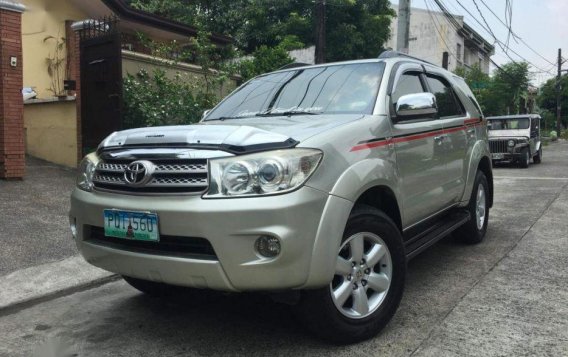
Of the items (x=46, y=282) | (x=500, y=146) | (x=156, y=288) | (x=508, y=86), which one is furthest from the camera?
(x=508, y=86)

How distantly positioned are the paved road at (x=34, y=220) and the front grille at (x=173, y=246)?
2216 millimetres

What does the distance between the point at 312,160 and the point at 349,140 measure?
15.9 inches

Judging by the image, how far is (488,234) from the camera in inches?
247

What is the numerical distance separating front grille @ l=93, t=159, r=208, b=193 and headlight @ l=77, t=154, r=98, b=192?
12.2 inches

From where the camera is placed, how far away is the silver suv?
2.75m

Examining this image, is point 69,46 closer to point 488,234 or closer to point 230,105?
point 230,105

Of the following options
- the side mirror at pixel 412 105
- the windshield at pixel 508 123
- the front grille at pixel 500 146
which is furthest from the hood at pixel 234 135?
the windshield at pixel 508 123

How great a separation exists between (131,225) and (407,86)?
2.54m

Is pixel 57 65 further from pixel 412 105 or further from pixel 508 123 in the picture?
pixel 508 123

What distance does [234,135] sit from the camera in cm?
294

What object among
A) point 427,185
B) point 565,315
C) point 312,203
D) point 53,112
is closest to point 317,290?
point 312,203

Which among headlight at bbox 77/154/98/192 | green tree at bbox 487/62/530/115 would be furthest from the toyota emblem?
green tree at bbox 487/62/530/115

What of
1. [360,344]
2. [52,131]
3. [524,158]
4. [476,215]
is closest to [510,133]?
[524,158]

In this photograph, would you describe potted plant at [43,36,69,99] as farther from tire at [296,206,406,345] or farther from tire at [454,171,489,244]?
tire at [296,206,406,345]
